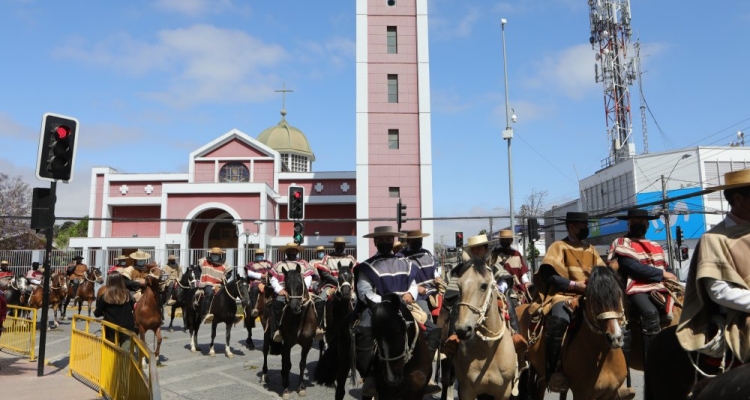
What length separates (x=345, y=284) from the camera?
1014cm

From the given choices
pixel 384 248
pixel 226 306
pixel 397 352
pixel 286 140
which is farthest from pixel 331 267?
pixel 286 140

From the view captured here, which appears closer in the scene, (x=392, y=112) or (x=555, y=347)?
(x=555, y=347)

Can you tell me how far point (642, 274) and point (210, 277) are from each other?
11148 mm

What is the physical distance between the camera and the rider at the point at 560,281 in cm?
631

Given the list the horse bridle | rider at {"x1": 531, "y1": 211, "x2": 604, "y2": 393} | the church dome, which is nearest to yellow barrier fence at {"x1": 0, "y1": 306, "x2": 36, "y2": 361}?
the horse bridle

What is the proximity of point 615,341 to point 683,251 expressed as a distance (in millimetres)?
32538

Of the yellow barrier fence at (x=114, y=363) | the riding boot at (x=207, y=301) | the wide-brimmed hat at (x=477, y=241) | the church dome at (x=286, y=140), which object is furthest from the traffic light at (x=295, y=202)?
the church dome at (x=286, y=140)

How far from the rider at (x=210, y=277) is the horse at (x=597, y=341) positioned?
393 inches

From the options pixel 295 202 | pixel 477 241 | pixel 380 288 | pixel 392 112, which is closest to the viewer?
pixel 380 288

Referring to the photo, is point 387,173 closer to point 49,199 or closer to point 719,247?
point 49,199

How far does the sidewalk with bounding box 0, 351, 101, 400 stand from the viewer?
9.20 m

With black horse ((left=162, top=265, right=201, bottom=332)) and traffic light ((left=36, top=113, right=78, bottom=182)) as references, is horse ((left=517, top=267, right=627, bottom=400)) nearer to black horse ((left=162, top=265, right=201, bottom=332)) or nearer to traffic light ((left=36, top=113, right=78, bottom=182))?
traffic light ((left=36, top=113, right=78, bottom=182))

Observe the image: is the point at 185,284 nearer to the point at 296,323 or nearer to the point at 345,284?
the point at 296,323

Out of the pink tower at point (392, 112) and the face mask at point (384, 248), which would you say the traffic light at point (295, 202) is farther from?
the pink tower at point (392, 112)
